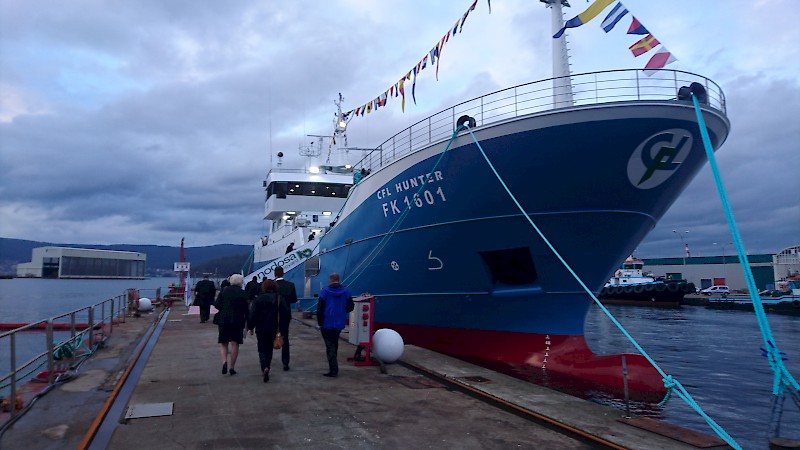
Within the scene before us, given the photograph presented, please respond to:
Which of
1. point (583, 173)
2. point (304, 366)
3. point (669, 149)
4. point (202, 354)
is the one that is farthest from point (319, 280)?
point (669, 149)

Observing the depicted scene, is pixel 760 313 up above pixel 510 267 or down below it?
below

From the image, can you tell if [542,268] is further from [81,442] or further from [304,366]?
[81,442]

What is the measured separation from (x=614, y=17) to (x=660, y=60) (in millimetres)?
1016

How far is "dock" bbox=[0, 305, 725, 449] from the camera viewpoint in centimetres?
454

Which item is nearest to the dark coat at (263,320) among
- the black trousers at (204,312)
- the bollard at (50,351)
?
the bollard at (50,351)

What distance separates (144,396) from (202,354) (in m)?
3.28

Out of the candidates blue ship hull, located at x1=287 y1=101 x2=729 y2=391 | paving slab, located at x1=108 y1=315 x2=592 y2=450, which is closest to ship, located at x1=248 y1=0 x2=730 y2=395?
blue ship hull, located at x1=287 y1=101 x2=729 y2=391

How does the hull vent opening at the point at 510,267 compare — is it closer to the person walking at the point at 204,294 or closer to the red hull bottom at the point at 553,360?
the red hull bottom at the point at 553,360

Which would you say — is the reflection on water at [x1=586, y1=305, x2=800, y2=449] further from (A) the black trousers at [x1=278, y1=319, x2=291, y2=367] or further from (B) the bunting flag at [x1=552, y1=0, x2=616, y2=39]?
(B) the bunting flag at [x1=552, y1=0, x2=616, y2=39]

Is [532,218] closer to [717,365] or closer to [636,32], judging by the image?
[636,32]

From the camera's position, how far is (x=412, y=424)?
199 inches

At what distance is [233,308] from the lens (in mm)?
7258

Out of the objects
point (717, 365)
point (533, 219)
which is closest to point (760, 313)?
point (533, 219)

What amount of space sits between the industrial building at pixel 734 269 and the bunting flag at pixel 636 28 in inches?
2496
